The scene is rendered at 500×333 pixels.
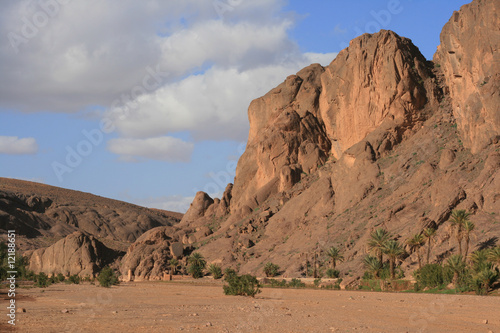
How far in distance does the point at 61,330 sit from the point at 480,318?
1623 centimetres

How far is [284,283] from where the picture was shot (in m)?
58.1

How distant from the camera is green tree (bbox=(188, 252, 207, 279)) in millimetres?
76356

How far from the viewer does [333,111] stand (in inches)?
3605

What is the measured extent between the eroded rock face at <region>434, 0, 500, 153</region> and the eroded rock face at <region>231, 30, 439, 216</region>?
21.4ft

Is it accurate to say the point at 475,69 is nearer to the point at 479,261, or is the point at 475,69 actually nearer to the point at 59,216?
the point at 479,261

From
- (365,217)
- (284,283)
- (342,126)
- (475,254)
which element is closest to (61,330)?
(475,254)

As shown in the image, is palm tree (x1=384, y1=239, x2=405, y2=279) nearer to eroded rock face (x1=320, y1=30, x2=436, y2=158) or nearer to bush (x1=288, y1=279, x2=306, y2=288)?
bush (x1=288, y1=279, x2=306, y2=288)

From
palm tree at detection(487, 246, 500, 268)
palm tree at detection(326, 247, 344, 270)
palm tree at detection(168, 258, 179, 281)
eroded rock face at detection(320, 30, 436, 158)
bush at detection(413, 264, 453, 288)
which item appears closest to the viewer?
palm tree at detection(487, 246, 500, 268)

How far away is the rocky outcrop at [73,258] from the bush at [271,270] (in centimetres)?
3033

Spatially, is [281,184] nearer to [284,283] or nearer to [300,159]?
[300,159]

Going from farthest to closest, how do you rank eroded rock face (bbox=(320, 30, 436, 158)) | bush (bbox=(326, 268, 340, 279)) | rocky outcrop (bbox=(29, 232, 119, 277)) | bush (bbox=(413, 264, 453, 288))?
1. rocky outcrop (bbox=(29, 232, 119, 277))
2. eroded rock face (bbox=(320, 30, 436, 158))
3. bush (bbox=(326, 268, 340, 279))
4. bush (bbox=(413, 264, 453, 288))

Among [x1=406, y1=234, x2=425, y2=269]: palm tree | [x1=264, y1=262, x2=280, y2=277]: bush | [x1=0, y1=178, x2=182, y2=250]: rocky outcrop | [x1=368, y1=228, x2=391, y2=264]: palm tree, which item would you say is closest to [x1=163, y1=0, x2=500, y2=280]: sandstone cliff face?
[x1=406, y1=234, x2=425, y2=269]: palm tree

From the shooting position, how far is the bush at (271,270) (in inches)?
2675

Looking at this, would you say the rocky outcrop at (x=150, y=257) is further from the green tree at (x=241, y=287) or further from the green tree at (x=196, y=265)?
the green tree at (x=241, y=287)
